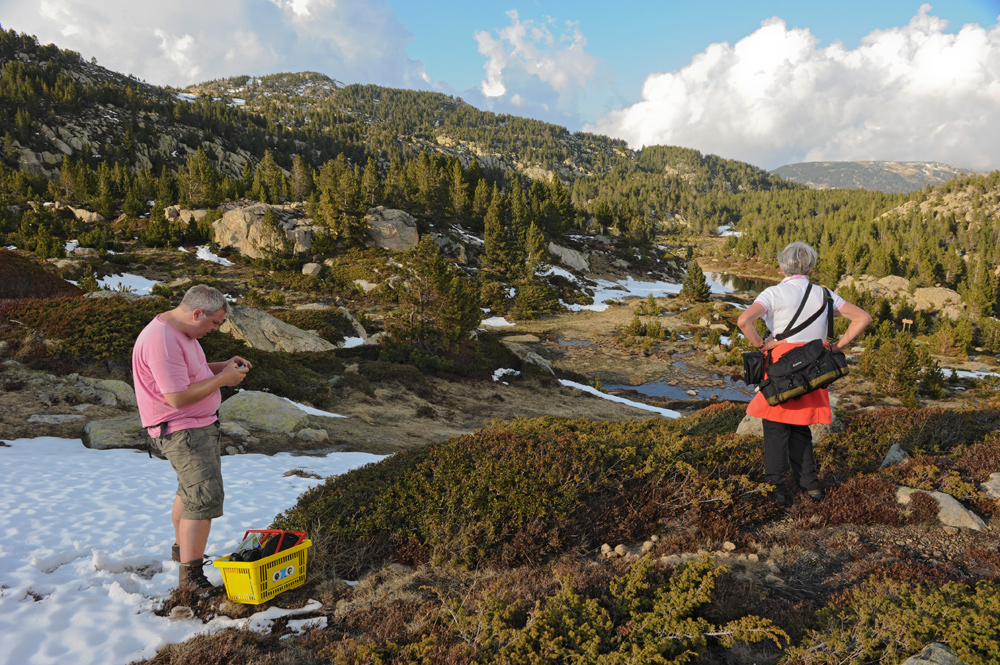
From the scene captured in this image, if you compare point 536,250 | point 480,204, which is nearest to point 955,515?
point 536,250

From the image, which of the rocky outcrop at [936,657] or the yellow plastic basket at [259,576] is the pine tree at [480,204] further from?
the rocky outcrop at [936,657]

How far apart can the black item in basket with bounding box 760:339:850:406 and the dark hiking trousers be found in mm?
547

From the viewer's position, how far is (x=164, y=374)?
10.5ft

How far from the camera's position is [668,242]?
135125 millimetres

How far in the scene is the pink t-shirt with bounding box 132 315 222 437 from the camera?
3.21 meters

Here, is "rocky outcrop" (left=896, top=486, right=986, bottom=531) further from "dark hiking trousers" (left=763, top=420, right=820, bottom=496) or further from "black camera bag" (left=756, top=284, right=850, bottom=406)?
"black camera bag" (left=756, top=284, right=850, bottom=406)

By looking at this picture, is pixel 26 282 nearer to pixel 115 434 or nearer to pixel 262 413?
pixel 262 413

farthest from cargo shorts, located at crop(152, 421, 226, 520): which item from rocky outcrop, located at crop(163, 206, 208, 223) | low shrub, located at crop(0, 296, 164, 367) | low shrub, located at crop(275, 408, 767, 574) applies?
rocky outcrop, located at crop(163, 206, 208, 223)

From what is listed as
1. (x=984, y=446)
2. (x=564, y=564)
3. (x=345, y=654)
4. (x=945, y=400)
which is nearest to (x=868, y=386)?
(x=945, y=400)

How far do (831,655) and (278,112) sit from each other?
644ft

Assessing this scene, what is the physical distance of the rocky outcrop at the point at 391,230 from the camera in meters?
44.3

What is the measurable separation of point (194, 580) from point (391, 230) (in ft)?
143

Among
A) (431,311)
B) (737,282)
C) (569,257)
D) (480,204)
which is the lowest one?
(431,311)

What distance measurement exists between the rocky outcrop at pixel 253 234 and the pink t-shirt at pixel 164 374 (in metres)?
38.1
